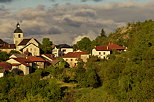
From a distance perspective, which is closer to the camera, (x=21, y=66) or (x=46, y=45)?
(x=21, y=66)

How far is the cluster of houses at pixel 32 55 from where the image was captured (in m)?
53.7

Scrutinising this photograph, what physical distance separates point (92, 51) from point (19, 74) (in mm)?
16925

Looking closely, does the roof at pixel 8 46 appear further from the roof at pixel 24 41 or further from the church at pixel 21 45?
the roof at pixel 24 41

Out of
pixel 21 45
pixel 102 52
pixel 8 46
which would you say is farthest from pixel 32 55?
pixel 102 52

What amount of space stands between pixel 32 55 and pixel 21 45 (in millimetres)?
6340

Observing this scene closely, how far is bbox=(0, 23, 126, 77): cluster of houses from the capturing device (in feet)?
176

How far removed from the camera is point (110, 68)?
45.3m

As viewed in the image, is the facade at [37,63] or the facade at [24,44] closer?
the facade at [37,63]

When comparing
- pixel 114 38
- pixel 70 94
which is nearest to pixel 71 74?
pixel 70 94

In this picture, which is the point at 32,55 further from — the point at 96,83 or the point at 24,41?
the point at 96,83

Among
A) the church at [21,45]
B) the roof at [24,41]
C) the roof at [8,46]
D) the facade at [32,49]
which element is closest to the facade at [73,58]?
the facade at [32,49]

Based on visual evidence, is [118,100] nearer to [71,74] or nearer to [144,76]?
[144,76]

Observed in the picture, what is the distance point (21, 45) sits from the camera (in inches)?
2864

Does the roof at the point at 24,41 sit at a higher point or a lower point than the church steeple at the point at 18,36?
lower
